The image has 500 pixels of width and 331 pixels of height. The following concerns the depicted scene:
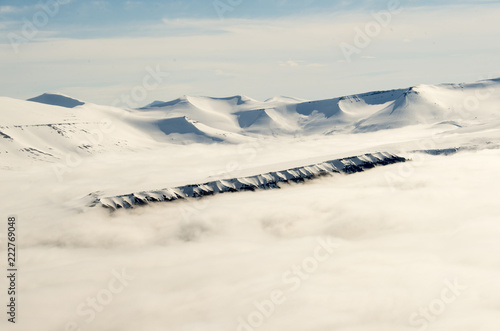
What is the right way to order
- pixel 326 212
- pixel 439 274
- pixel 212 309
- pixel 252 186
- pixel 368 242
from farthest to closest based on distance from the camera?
pixel 252 186
pixel 326 212
pixel 368 242
pixel 439 274
pixel 212 309

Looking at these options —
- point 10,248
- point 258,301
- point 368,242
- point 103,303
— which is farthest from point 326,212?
point 10,248

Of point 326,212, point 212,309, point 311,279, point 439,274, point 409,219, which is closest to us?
point 212,309

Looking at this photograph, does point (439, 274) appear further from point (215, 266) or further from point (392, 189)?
point (392, 189)

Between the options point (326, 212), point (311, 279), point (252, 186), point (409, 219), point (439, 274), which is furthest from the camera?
point (252, 186)

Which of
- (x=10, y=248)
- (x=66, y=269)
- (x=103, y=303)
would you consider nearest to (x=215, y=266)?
(x=103, y=303)

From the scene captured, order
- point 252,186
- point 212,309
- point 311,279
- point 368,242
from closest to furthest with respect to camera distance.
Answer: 1. point 212,309
2. point 311,279
3. point 368,242
4. point 252,186

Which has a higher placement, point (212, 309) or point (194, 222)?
point (212, 309)

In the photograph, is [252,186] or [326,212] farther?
[252,186]

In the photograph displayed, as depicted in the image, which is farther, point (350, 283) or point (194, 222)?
point (194, 222)

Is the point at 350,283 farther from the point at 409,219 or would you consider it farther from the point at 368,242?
the point at 409,219
